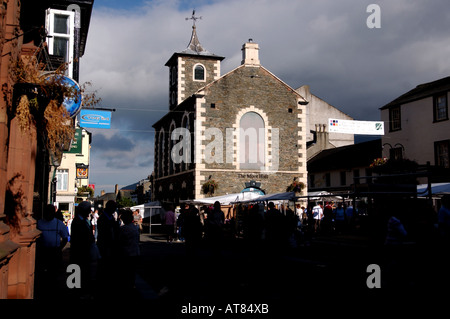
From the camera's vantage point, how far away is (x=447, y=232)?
8969 mm

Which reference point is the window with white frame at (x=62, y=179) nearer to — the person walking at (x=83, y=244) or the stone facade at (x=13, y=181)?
the stone facade at (x=13, y=181)

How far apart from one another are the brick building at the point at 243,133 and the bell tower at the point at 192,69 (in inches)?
158

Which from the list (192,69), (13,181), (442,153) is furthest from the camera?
(192,69)

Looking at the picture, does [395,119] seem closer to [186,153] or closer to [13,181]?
[186,153]

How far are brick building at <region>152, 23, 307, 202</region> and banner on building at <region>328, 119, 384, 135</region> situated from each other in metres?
7.97

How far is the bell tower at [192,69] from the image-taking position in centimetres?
3847

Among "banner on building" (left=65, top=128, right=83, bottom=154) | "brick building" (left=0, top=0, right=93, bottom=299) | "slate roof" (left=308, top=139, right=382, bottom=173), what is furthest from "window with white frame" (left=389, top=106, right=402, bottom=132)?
"brick building" (left=0, top=0, right=93, bottom=299)

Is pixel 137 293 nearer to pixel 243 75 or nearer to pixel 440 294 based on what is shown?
pixel 440 294

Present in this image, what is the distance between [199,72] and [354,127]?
58.8 feet

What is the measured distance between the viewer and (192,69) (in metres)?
38.9

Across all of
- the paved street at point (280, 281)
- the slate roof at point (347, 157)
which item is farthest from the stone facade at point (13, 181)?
the slate roof at point (347, 157)

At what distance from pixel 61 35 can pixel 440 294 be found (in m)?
14.6

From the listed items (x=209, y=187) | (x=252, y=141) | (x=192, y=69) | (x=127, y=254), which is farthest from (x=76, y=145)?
(x=192, y=69)
